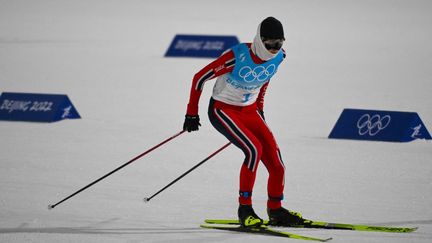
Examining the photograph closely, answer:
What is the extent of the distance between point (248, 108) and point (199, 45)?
55.7 ft

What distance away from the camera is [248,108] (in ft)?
22.8

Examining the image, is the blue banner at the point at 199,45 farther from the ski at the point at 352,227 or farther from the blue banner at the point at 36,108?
the ski at the point at 352,227

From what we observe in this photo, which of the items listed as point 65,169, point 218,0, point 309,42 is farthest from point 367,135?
point 218,0

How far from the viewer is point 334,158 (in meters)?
10.2

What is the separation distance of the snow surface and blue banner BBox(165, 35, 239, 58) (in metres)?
0.48

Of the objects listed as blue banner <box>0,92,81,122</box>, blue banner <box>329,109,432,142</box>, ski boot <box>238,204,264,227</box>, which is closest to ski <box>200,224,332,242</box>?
ski boot <box>238,204,264,227</box>

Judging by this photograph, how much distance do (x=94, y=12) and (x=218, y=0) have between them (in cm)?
1114

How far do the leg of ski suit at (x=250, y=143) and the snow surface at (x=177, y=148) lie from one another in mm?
418

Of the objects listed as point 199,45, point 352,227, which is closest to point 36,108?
point 352,227

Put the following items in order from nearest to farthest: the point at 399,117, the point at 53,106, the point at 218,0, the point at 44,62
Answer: the point at 399,117, the point at 53,106, the point at 44,62, the point at 218,0

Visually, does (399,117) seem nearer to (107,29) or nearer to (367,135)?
(367,135)

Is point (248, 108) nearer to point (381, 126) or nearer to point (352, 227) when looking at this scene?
point (352, 227)

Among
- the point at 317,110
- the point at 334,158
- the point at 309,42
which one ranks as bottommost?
the point at 334,158

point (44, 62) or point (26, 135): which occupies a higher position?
point (44, 62)
